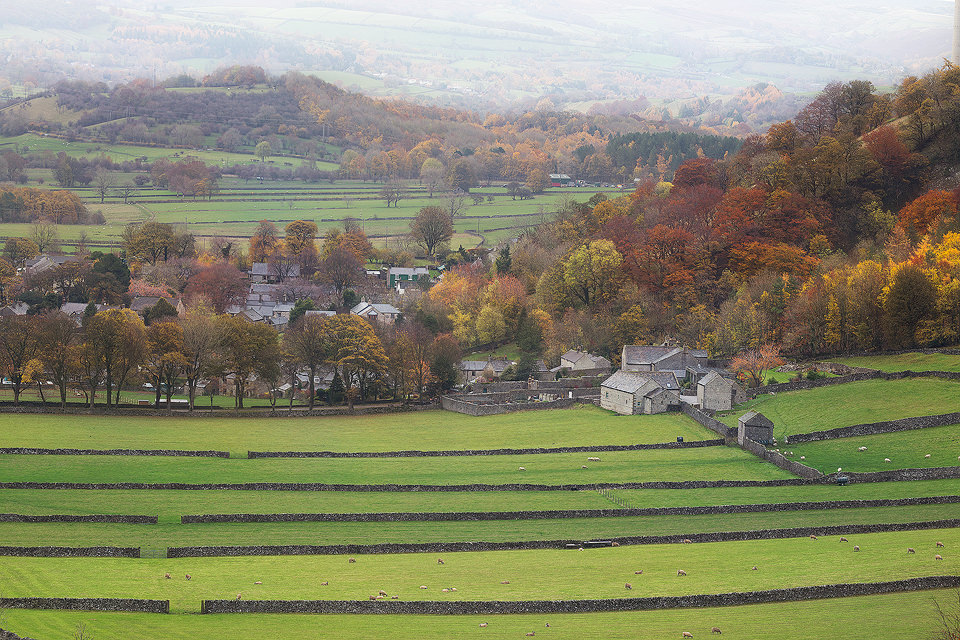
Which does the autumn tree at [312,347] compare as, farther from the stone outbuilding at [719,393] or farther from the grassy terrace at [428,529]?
the grassy terrace at [428,529]

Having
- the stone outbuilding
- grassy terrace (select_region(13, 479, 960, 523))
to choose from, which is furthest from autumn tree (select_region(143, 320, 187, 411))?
the stone outbuilding

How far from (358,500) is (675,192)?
231 feet

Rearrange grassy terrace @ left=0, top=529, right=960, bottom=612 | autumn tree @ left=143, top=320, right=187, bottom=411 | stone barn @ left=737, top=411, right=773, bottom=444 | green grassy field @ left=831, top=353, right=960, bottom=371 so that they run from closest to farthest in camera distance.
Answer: grassy terrace @ left=0, top=529, right=960, bottom=612 → stone barn @ left=737, top=411, right=773, bottom=444 → green grassy field @ left=831, top=353, right=960, bottom=371 → autumn tree @ left=143, top=320, right=187, bottom=411

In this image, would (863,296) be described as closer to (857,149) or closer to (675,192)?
(857,149)

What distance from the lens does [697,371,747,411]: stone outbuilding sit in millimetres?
69125

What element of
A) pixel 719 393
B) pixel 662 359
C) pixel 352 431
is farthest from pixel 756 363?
pixel 352 431

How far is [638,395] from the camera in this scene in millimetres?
71438

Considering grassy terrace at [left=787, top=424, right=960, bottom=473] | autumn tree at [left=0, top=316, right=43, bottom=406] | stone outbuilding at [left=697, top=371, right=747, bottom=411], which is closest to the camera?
grassy terrace at [left=787, top=424, right=960, bottom=473]

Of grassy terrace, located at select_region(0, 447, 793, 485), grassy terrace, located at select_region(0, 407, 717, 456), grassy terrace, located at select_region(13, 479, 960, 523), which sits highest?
grassy terrace, located at select_region(13, 479, 960, 523)

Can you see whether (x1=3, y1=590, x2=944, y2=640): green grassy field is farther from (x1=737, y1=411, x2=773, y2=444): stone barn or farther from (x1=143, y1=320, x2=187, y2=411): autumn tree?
(x1=143, y1=320, x2=187, y2=411): autumn tree

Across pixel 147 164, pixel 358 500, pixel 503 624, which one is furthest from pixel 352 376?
pixel 147 164

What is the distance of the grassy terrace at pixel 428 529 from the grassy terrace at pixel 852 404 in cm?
1456

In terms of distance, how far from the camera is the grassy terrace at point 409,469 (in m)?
54.6

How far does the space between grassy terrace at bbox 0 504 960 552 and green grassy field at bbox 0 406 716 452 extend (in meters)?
15.1
